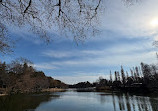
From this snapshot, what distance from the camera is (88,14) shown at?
144 inches

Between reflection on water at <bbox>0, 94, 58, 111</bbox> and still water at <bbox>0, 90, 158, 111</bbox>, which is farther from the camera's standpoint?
reflection on water at <bbox>0, 94, 58, 111</bbox>

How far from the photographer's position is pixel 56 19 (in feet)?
11.8

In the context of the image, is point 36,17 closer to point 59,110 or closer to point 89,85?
point 59,110

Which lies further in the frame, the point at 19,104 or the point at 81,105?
the point at 19,104

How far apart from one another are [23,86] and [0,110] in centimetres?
2782

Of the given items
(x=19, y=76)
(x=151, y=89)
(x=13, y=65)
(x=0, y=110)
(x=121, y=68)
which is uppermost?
(x=121, y=68)

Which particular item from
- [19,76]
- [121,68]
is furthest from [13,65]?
[121,68]

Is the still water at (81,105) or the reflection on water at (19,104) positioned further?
the reflection on water at (19,104)

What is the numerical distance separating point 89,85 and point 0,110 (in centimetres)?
12624

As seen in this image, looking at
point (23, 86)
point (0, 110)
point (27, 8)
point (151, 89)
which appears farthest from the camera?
point (23, 86)

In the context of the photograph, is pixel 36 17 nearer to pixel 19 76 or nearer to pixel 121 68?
pixel 19 76

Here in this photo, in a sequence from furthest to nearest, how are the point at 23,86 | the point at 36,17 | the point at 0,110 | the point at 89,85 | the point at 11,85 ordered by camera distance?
1. the point at 89,85
2. the point at 23,86
3. the point at 11,85
4. the point at 0,110
5. the point at 36,17

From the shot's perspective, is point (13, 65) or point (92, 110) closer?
point (92, 110)

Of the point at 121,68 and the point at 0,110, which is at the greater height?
the point at 121,68
